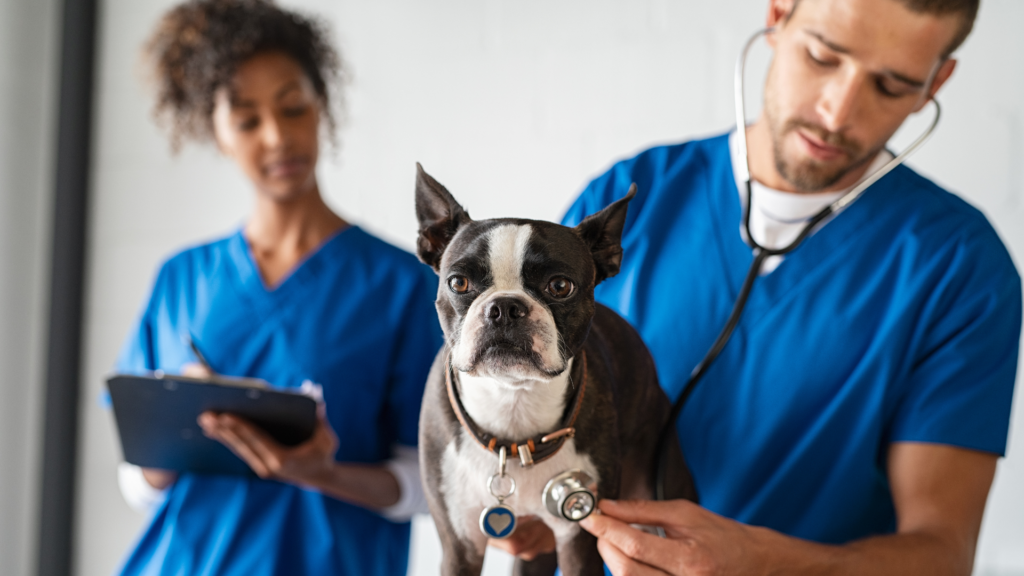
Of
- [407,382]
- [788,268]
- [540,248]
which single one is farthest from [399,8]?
[540,248]

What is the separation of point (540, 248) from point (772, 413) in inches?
25.0

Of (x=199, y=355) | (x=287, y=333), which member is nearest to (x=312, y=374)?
(x=287, y=333)

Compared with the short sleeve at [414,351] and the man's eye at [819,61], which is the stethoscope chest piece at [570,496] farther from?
the short sleeve at [414,351]

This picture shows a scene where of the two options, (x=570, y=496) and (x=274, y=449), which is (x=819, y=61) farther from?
(x=274, y=449)

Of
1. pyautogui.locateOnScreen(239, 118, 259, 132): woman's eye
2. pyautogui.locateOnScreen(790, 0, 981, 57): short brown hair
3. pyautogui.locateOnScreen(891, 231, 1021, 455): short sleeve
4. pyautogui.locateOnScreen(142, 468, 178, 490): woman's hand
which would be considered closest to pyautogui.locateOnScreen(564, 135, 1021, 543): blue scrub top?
pyautogui.locateOnScreen(891, 231, 1021, 455): short sleeve

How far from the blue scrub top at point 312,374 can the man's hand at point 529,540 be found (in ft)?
2.54

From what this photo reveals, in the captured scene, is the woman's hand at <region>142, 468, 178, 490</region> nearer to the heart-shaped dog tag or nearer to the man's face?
the heart-shaped dog tag

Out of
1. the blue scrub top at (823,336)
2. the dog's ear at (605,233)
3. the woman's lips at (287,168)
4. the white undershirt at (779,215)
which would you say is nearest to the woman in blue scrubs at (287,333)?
the woman's lips at (287,168)

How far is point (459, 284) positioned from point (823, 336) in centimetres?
68

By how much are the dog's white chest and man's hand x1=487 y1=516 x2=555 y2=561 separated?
0.04 m

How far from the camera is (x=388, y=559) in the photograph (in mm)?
1476

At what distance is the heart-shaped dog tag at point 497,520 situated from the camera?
1.90 feet

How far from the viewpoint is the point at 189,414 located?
122cm

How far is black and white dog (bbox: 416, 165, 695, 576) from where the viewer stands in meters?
0.53
